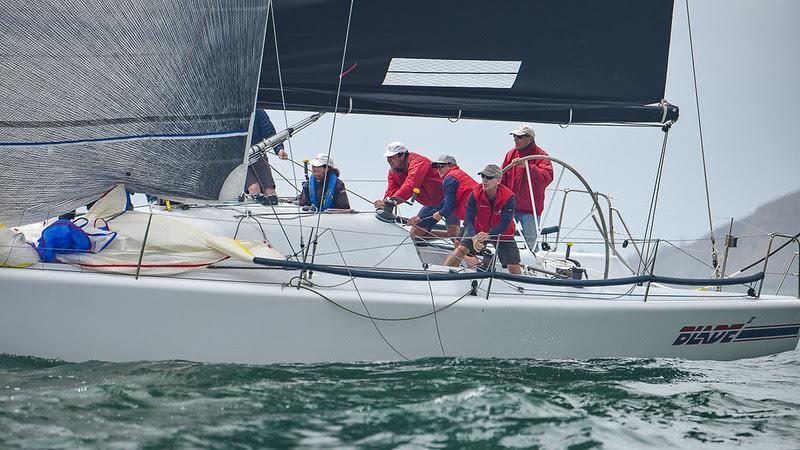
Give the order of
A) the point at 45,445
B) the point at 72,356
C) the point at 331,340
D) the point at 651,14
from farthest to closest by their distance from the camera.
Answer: the point at 651,14 → the point at 331,340 → the point at 72,356 → the point at 45,445

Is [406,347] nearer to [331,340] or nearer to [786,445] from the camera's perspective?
[331,340]

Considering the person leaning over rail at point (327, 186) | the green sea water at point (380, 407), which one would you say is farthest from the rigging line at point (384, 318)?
the person leaning over rail at point (327, 186)

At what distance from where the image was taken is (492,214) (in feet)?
18.9

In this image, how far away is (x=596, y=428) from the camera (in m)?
3.74

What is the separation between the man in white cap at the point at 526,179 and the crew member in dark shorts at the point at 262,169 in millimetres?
1696

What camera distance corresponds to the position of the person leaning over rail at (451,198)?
Result: 6.15 meters

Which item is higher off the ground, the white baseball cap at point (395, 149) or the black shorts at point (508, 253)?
the white baseball cap at point (395, 149)

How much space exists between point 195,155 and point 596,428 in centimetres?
249

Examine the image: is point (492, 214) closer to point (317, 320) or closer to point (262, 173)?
point (317, 320)

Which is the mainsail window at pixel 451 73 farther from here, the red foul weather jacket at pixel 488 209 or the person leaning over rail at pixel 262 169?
the person leaning over rail at pixel 262 169

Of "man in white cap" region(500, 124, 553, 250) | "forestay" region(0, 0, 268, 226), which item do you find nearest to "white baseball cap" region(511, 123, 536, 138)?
"man in white cap" region(500, 124, 553, 250)

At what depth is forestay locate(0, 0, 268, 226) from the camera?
14.2 feet

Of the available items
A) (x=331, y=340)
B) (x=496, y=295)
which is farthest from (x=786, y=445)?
(x=331, y=340)

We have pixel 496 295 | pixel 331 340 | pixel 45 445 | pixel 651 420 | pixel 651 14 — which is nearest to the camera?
pixel 45 445
